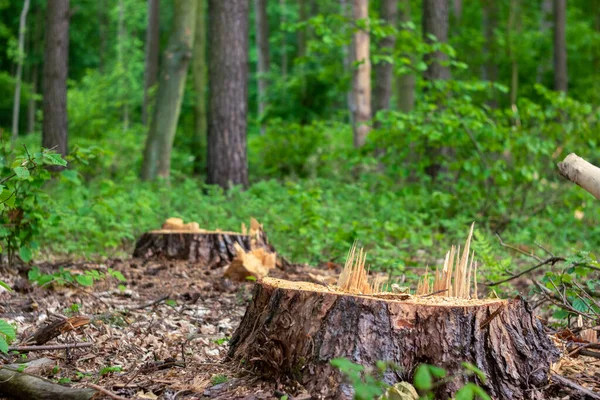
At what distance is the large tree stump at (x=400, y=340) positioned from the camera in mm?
2838

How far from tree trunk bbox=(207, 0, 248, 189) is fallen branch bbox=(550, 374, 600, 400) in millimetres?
8586

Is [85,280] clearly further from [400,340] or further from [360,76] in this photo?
[360,76]

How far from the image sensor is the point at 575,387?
9.46 ft

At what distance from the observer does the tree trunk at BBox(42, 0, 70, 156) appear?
10.5m

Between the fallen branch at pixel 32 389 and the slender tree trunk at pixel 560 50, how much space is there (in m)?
19.0

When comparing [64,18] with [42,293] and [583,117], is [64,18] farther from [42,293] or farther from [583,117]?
[583,117]

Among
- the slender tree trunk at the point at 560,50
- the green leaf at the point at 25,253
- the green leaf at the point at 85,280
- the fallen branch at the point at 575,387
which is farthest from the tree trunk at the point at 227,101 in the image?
the slender tree trunk at the point at 560,50

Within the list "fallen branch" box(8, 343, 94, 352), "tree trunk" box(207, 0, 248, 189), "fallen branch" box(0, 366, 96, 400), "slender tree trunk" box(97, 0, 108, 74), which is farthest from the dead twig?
"slender tree trunk" box(97, 0, 108, 74)

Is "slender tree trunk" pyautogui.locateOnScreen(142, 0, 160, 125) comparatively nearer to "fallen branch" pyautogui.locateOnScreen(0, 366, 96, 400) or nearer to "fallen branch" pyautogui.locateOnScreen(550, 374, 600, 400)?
"fallen branch" pyautogui.locateOnScreen(0, 366, 96, 400)

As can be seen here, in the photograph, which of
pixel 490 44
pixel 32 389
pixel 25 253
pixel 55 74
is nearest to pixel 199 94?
pixel 55 74

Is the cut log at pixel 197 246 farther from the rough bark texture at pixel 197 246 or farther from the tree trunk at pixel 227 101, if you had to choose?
the tree trunk at pixel 227 101

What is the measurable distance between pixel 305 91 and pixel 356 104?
5870mm

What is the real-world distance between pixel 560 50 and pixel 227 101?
12905 millimetres

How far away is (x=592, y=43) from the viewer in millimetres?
24688
